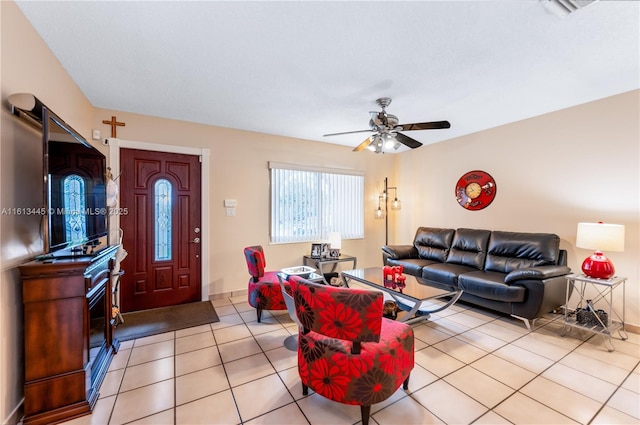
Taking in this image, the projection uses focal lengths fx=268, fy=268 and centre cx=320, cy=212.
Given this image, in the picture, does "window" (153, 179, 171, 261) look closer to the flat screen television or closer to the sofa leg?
the flat screen television

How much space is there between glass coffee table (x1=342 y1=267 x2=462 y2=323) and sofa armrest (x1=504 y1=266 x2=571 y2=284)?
0.58 metres

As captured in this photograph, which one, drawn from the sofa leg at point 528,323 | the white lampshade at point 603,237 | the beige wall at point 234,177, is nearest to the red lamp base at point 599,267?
the white lampshade at point 603,237

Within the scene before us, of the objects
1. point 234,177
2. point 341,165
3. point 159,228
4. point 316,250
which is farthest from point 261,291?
point 341,165

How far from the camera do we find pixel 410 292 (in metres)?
2.71

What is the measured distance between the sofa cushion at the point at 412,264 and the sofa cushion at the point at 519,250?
848mm

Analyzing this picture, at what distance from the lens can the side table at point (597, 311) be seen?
2678 mm

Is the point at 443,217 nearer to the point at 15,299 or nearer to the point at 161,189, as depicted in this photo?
the point at 161,189

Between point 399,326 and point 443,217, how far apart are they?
11.3 ft

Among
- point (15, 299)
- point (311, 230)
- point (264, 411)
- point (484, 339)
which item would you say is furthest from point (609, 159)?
point (15, 299)

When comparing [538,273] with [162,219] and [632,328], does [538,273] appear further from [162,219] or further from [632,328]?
[162,219]

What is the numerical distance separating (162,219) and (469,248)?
445 cm

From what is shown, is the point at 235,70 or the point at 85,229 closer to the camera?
the point at 85,229

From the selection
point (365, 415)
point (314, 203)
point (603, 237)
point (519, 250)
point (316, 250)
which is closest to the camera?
point (365, 415)

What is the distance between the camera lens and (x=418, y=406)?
181cm
